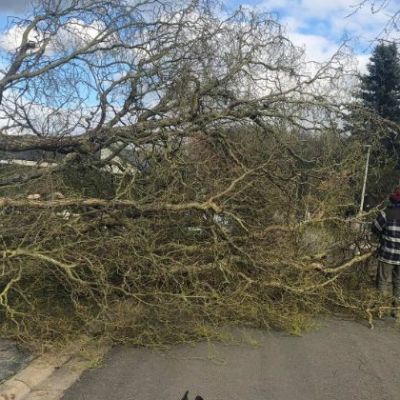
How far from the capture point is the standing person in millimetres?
8508

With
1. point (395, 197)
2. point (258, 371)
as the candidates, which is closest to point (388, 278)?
point (395, 197)

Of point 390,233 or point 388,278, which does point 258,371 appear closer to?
point 388,278

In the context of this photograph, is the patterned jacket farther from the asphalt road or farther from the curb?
the curb

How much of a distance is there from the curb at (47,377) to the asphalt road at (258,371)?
0.12 metres

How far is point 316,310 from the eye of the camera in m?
7.91

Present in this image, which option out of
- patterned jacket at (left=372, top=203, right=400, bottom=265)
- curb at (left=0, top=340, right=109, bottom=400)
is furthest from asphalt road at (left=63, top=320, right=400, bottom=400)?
patterned jacket at (left=372, top=203, right=400, bottom=265)

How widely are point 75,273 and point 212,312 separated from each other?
5.47 ft

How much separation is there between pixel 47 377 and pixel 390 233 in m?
5.32

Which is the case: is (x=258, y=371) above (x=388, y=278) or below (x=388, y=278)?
below

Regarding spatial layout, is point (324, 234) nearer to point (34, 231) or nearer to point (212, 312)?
point (212, 312)

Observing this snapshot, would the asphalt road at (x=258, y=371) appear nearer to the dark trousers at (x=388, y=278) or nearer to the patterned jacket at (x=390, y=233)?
the dark trousers at (x=388, y=278)

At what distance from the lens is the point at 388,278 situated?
8594 millimetres

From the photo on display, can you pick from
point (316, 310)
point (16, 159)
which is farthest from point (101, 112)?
point (316, 310)

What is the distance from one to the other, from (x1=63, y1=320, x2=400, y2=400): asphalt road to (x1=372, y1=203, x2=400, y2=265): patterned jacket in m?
1.65
